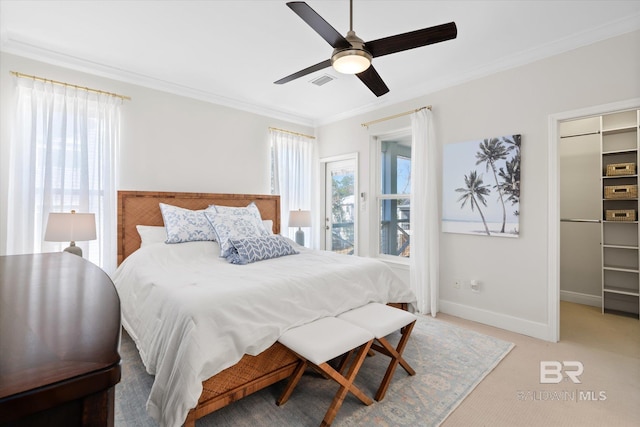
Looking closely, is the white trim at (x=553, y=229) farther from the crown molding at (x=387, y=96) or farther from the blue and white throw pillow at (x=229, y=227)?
the blue and white throw pillow at (x=229, y=227)

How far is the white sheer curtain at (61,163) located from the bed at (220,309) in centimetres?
79

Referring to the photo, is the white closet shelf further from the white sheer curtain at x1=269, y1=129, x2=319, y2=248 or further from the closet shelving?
the white sheer curtain at x1=269, y1=129, x2=319, y2=248

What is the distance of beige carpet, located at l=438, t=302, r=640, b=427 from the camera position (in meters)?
1.79

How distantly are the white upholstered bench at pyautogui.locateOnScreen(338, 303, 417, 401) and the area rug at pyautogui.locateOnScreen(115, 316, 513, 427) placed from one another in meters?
0.10

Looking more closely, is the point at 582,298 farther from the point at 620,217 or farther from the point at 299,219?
the point at 299,219

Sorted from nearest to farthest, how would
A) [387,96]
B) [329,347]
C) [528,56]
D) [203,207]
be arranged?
1. [329,347]
2. [528,56]
3. [203,207]
4. [387,96]

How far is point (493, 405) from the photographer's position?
191cm

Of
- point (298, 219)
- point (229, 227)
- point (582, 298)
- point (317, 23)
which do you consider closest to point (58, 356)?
point (317, 23)

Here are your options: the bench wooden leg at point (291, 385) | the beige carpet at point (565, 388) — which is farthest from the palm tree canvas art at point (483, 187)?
the bench wooden leg at point (291, 385)

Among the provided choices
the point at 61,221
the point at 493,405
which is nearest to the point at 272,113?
the point at 61,221

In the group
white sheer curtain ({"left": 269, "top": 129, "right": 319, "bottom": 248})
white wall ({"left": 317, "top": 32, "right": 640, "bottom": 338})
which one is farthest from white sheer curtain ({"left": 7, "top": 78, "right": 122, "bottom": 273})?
white wall ({"left": 317, "top": 32, "right": 640, "bottom": 338})

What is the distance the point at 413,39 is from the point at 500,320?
2802 millimetres

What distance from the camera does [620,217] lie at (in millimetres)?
3471

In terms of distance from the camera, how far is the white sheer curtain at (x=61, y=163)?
9.14ft
